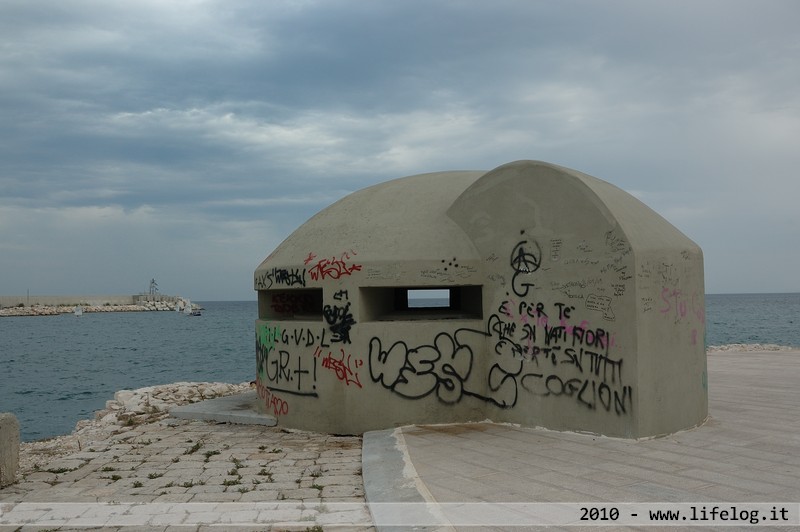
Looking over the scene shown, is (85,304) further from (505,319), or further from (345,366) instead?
(505,319)

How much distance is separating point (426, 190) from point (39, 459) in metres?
8.23

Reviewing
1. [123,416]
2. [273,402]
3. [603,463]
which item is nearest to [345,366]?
[273,402]

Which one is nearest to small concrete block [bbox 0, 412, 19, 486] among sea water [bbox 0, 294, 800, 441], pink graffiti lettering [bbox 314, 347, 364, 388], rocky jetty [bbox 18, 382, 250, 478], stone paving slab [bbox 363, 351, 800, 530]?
rocky jetty [bbox 18, 382, 250, 478]

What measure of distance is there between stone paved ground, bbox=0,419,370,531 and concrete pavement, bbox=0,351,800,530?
0.02 meters

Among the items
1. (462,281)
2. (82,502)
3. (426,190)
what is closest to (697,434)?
(462,281)

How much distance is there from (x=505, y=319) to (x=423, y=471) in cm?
300

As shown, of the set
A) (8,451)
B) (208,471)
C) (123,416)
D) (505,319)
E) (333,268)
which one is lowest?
(123,416)

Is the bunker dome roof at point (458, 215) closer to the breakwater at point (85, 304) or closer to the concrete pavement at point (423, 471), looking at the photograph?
the concrete pavement at point (423, 471)

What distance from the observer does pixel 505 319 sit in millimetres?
9203

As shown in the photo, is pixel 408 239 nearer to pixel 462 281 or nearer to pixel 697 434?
pixel 462 281

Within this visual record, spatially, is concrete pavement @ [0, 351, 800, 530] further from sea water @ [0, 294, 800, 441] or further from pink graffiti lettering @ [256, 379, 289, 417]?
sea water @ [0, 294, 800, 441]

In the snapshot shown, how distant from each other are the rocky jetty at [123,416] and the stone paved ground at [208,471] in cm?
97

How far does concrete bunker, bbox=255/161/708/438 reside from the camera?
319 inches

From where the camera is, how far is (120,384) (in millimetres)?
32969
